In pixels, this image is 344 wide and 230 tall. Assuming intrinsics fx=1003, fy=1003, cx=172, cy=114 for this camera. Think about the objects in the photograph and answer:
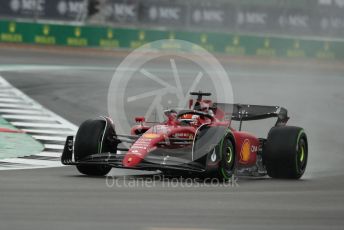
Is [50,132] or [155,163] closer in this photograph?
[155,163]

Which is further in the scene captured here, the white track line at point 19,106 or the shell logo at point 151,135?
the white track line at point 19,106

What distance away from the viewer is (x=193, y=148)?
1184cm

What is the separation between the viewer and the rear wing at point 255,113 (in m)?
13.7

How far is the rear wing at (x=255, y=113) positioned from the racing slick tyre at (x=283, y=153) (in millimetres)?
777

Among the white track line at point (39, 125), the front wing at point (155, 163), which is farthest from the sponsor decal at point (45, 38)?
the front wing at point (155, 163)

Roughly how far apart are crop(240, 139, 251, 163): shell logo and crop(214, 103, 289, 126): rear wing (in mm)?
926

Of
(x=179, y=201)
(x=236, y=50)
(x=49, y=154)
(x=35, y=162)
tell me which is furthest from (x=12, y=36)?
(x=179, y=201)

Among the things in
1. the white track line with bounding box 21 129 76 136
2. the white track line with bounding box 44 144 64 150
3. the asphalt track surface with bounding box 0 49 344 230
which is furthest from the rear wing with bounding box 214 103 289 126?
the white track line with bounding box 21 129 76 136

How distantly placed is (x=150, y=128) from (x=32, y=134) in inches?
235

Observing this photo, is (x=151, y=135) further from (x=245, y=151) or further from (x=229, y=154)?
(x=245, y=151)

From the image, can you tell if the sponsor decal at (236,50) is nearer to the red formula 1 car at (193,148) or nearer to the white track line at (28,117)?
the white track line at (28,117)

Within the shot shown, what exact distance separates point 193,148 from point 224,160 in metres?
0.39

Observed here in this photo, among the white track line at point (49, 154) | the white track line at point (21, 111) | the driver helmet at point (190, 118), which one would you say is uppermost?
the driver helmet at point (190, 118)

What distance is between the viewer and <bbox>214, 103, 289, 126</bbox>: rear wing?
540 inches
